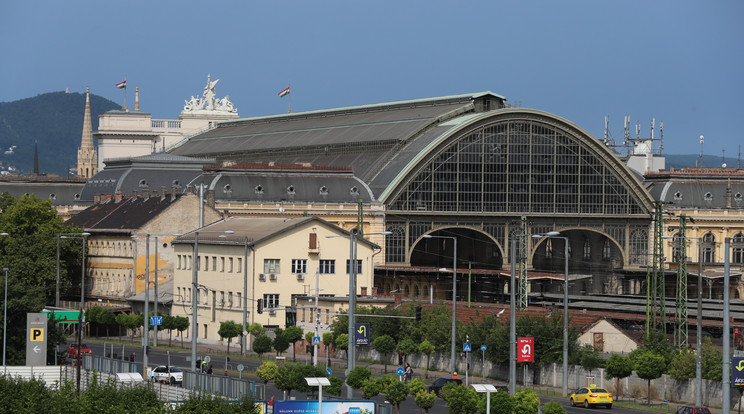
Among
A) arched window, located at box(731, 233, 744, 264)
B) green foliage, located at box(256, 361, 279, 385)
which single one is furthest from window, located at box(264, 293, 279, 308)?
arched window, located at box(731, 233, 744, 264)

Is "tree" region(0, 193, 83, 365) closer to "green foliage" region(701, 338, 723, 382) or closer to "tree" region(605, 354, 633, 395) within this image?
"tree" region(605, 354, 633, 395)

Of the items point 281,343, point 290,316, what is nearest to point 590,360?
point 281,343

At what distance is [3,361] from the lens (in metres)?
93.4

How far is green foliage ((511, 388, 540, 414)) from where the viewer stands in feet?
238

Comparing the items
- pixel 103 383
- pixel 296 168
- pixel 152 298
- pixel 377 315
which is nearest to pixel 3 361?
pixel 103 383

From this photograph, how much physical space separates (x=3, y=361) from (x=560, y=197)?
330ft

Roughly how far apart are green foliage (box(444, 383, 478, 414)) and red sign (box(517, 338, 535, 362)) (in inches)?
781

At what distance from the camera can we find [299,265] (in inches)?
5408

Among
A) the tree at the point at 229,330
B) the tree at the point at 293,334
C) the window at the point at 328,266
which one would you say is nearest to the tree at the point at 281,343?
the tree at the point at 293,334

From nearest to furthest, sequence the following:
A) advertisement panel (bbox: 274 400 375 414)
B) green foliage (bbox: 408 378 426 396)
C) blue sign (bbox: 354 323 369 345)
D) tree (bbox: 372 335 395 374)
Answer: advertisement panel (bbox: 274 400 375 414), green foliage (bbox: 408 378 426 396), blue sign (bbox: 354 323 369 345), tree (bbox: 372 335 395 374)

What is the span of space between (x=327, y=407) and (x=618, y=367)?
3488 centimetres

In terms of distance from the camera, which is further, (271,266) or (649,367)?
(271,266)

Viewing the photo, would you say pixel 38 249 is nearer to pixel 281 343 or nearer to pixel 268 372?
pixel 281 343

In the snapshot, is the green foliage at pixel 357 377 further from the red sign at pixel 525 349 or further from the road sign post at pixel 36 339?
the road sign post at pixel 36 339
